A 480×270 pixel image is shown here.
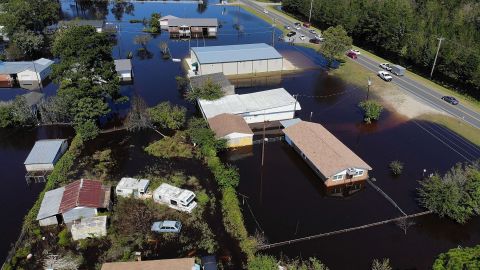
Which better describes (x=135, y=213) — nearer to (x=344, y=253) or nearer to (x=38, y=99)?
(x=344, y=253)

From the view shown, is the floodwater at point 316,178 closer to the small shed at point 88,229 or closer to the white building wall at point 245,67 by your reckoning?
the white building wall at point 245,67

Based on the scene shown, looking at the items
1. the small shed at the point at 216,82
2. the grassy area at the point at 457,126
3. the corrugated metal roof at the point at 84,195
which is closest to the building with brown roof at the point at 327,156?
the small shed at the point at 216,82

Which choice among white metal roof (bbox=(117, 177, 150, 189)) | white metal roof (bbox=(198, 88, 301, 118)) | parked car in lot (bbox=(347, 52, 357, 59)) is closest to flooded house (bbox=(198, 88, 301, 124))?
white metal roof (bbox=(198, 88, 301, 118))

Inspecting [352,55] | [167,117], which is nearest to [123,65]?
[167,117]

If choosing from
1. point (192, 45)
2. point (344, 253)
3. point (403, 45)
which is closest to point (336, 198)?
point (344, 253)

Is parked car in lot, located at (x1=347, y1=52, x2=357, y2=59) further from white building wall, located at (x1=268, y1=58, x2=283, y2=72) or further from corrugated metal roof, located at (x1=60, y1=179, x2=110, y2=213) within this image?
corrugated metal roof, located at (x1=60, y1=179, x2=110, y2=213)

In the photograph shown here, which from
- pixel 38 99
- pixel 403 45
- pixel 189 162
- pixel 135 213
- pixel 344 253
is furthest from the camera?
pixel 403 45
